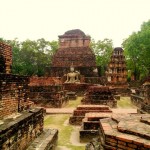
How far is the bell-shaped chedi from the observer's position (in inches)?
1277

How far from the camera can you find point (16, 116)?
19.2ft

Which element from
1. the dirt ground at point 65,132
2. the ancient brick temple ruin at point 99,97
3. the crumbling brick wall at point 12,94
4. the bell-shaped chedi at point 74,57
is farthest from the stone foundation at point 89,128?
the bell-shaped chedi at point 74,57

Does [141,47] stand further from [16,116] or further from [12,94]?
[16,116]

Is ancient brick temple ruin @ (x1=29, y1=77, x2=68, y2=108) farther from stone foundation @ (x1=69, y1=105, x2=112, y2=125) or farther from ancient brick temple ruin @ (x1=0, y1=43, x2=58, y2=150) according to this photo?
ancient brick temple ruin @ (x1=0, y1=43, x2=58, y2=150)

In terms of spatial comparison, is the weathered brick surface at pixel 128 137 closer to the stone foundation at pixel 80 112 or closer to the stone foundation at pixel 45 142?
the stone foundation at pixel 45 142

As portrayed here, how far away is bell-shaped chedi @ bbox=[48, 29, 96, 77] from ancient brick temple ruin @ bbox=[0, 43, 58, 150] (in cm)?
2519

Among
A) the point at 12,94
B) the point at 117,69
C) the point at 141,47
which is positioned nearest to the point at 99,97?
the point at 12,94

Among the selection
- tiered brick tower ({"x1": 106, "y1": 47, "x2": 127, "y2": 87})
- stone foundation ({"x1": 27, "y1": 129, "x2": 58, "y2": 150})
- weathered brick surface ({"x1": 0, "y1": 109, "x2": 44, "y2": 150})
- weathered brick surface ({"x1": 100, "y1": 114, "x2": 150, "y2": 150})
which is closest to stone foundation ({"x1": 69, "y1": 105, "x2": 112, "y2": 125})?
stone foundation ({"x1": 27, "y1": 129, "x2": 58, "y2": 150})

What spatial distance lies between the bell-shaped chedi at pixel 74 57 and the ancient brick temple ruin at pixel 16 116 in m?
25.2

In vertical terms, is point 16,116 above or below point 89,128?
above

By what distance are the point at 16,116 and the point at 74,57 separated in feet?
93.5

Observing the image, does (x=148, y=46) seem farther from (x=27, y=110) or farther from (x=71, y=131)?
(x=27, y=110)

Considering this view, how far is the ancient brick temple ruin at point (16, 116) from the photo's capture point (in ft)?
16.0

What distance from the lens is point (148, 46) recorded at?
32906mm
